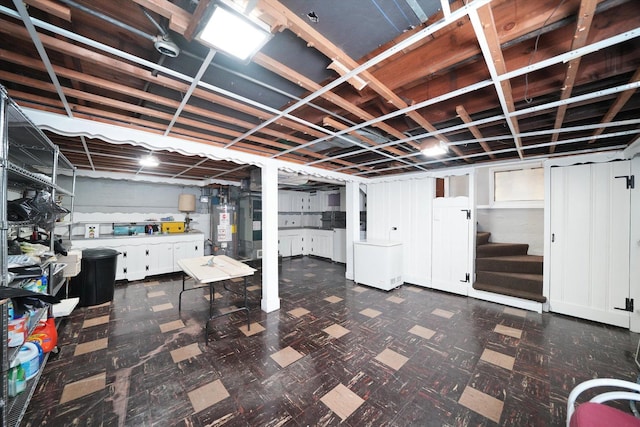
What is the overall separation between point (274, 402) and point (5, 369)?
157 centimetres

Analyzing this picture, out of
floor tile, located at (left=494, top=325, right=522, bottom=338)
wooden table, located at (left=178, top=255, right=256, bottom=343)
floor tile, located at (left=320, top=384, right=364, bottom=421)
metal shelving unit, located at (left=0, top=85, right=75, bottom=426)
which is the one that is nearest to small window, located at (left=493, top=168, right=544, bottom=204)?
floor tile, located at (left=494, top=325, right=522, bottom=338)

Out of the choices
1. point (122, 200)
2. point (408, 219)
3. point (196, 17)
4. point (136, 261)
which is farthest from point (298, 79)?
point (122, 200)

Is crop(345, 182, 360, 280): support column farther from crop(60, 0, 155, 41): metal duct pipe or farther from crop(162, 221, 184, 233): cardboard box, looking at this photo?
crop(60, 0, 155, 41): metal duct pipe

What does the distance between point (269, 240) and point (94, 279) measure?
2.78 meters

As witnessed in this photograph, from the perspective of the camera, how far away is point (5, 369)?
1.25m

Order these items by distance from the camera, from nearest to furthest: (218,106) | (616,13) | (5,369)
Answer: (616,13) → (5,369) → (218,106)

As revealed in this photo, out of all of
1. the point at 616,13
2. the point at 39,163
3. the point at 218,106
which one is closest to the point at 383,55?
the point at 616,13

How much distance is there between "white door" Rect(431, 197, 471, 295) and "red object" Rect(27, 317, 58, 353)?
204 inches

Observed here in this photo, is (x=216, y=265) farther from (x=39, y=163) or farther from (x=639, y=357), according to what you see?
(x=639, y=357)

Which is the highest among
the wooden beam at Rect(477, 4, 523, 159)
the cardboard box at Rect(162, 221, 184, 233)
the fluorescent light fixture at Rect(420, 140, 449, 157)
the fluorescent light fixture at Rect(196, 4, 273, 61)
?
the wooden beam at Rect(477, 4, 523, 159)

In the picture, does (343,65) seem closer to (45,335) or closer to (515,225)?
(45,335)

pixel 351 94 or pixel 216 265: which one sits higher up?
pixel 351 94

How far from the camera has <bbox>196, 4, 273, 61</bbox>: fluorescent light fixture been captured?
1003 millimetres

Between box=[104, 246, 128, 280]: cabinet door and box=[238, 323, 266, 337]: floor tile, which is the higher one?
box=[104, 246, 128, 280]: cabinet door
